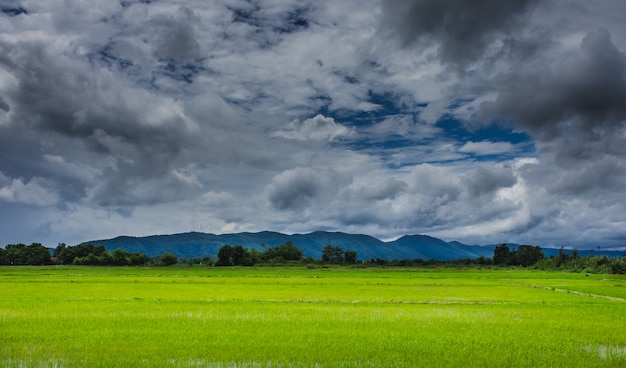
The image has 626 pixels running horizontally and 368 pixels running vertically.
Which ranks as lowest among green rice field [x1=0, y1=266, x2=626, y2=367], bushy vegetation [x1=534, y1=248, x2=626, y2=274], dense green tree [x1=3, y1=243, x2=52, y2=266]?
bushy vegetation [x1=534, y1=248, x2=626, y2=274]

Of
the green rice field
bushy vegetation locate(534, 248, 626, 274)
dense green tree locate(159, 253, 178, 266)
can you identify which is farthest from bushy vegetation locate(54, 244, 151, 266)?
the green rice field

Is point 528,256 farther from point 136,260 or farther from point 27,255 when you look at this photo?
point 27,255

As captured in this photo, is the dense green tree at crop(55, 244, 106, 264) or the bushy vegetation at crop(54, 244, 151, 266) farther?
the dense green tree at crop(55, 244, 106, 264)

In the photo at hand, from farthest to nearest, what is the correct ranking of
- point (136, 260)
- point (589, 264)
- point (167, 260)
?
point (167, 260) < point (136, 260) < point (589, 264)

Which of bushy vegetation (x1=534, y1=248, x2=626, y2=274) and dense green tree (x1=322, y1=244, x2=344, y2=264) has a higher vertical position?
dense green tree (x1=322, y1=244, x2=344, y2=264)

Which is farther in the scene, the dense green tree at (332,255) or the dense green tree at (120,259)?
the dense green tree at (332,255)

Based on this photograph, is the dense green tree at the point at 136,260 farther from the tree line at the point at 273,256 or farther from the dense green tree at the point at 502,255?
the dense green tree at the point at 502,255

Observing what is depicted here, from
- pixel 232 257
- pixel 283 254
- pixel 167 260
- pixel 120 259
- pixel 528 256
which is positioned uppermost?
pixel 283 254

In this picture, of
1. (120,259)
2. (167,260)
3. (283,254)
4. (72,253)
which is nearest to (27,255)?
(72,253)

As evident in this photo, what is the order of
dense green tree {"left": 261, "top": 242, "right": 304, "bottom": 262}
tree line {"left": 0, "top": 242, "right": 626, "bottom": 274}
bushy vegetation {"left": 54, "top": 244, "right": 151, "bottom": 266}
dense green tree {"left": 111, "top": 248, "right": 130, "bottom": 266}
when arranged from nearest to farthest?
tree line {"left": 0, "top": 242, "right": 626, "bottom": 274} → bushy vegetation {"left": 54, "top": 244, "right": 151, "bottom": 266} → dense green tree {"left": 111, "top": 248, "right": 130, "bottom": 266} → dense green tree {"left": 261, "top": 242, "right": 304, "bottom": 262}

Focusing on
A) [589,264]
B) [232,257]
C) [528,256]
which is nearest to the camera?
[589,264]

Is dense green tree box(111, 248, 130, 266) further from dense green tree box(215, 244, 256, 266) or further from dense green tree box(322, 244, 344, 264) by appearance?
dense green tree box(322, 244, 344, 264)

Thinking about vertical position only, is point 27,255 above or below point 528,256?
above

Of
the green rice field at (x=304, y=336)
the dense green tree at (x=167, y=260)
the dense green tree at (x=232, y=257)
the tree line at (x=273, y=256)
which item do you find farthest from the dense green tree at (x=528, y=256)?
the green rice field at (x=304, y=336)
